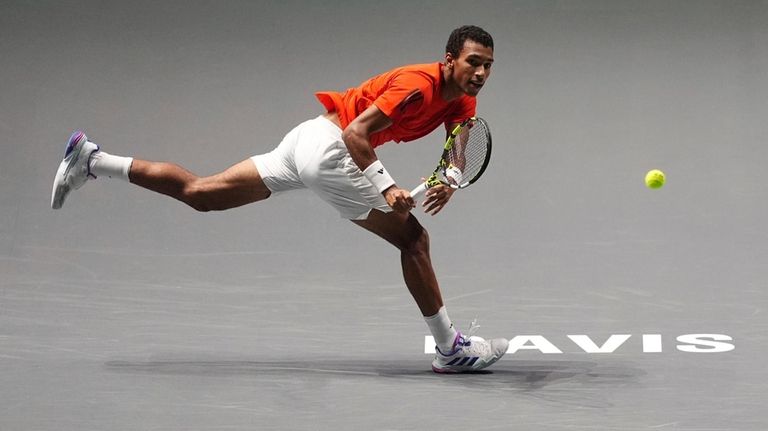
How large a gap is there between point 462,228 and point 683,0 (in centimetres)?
334

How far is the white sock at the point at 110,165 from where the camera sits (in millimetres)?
6070

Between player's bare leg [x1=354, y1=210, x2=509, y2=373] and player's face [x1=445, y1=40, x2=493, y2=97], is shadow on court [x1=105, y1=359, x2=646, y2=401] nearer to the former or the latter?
player's bare leg [x1=354, y1=210, x2=509, y2=373]

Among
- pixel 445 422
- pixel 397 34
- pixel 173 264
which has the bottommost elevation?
pixel 445 422

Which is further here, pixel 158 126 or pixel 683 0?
pixel 683 0

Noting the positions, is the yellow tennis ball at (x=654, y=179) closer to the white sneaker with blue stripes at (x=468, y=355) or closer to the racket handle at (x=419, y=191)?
the white sneaker with blue stripes at (x=468, y=355)

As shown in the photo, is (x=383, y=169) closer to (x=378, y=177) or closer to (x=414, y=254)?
(x=378, y=177)

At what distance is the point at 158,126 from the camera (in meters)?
8.73

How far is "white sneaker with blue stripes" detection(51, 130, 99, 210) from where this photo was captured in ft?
20.1

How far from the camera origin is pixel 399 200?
208 inches

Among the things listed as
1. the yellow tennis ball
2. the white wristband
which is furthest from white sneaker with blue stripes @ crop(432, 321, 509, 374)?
Answer: the yellow tennis ball

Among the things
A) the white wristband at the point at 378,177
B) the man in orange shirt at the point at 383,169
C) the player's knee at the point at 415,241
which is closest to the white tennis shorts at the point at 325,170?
the man in orange shirt at the point at 383,169

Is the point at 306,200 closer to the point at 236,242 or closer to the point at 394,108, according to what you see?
the point at 236,242

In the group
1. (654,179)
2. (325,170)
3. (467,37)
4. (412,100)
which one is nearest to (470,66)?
(467,37)

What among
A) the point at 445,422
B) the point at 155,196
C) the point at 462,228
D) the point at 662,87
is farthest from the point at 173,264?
the point at 662,87
